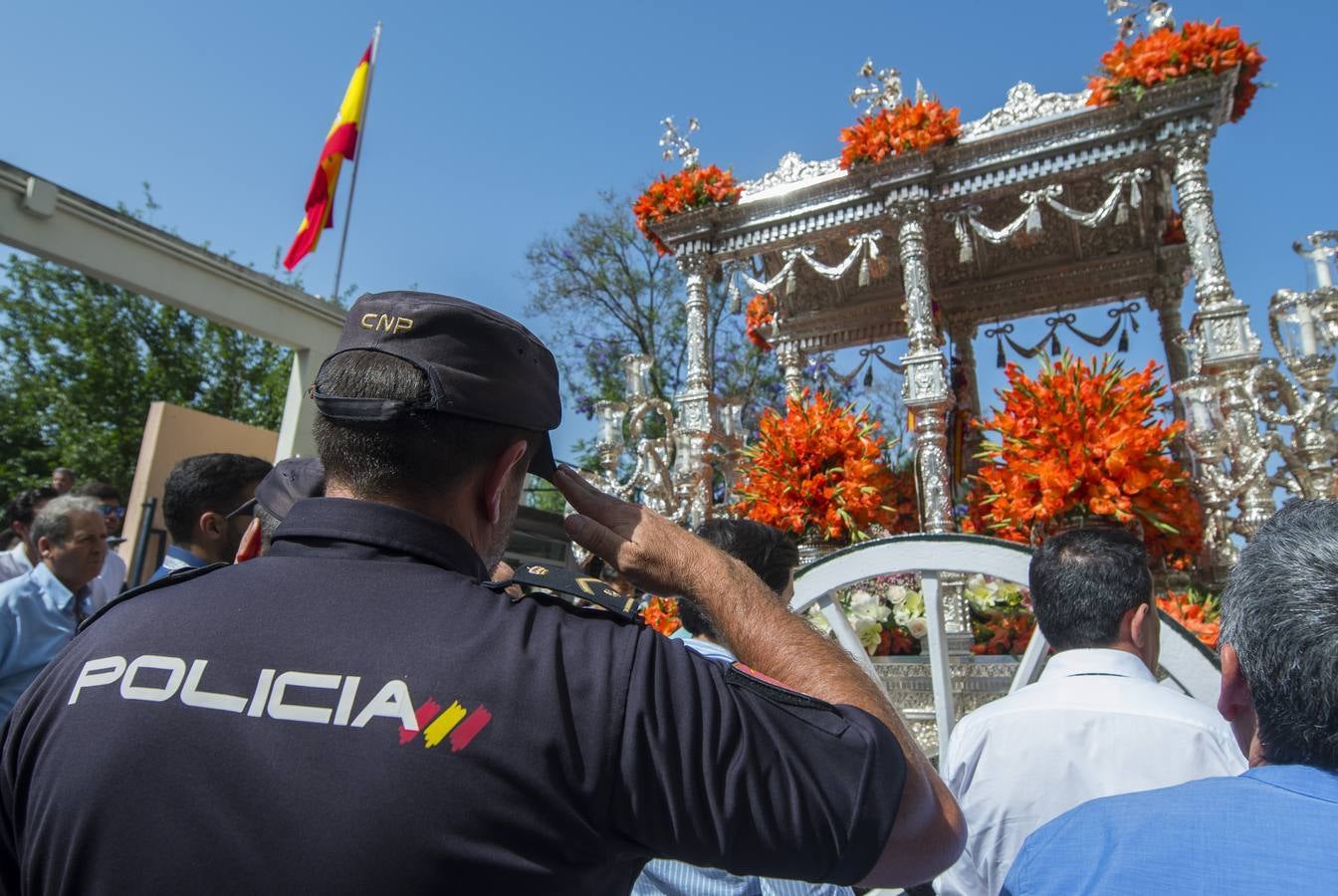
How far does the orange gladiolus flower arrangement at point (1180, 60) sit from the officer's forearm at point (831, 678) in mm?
7264

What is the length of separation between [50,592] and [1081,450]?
502 cm

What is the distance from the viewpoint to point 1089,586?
7.16 feet

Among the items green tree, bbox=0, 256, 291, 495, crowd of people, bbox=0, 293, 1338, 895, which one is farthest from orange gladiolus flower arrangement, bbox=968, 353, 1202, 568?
green tree, bbox=0, 256, 291, 495

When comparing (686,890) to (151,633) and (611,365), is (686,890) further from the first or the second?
(611,365)

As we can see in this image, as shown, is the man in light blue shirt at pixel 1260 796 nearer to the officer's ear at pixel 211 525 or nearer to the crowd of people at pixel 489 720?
the crowd of people at pixel 489 720

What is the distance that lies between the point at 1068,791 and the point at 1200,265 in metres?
5.97

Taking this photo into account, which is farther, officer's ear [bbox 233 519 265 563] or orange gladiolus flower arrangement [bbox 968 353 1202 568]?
orange gladiolus flower arrangement [bbox 968 353 1202 568]

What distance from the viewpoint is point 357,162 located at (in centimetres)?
1248

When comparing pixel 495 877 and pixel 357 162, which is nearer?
pixel 495 877

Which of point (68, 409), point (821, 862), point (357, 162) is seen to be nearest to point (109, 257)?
point (357, 162)

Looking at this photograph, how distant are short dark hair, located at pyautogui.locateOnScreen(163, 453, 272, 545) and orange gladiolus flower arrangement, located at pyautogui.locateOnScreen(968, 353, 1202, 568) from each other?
3981 mm

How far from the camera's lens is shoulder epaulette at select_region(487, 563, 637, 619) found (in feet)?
3.59

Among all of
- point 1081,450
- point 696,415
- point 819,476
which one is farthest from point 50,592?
point 696,415

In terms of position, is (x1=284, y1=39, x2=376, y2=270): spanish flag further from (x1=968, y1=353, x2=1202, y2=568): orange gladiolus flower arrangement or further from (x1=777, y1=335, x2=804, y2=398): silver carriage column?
(x1=968, y1=353, x2=1202, y2=568): orange gladiolus flower arrangement
